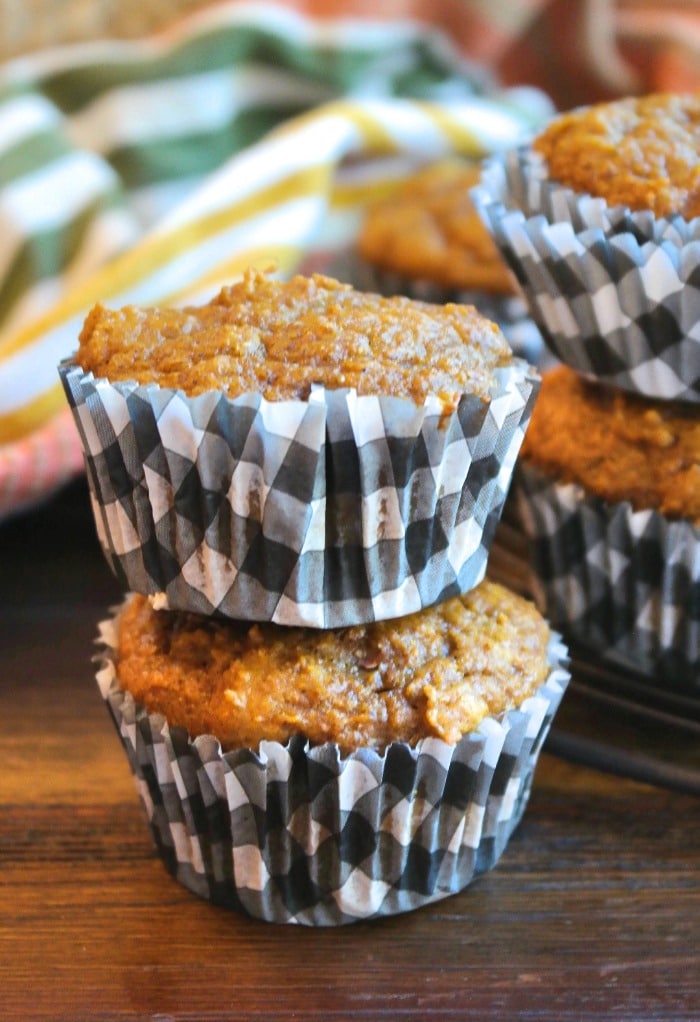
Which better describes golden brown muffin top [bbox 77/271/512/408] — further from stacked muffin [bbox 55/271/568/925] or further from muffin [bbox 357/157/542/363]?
muffin [bbox 357/157/542/363]

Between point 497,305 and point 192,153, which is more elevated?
point 192,153

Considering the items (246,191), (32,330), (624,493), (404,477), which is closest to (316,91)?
(246,191)

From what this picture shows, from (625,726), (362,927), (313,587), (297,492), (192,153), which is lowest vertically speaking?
(625,726)

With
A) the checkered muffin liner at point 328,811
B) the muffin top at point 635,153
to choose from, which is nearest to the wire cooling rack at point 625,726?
the checkered muffin liner at point 328,811

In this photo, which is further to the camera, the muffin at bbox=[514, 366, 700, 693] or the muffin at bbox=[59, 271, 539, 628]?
the muffin at bbox=[514, 366, 700, 693]

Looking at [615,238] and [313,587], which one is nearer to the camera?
[313,587]

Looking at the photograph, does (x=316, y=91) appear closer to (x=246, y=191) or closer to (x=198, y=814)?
(x=246, y=191)

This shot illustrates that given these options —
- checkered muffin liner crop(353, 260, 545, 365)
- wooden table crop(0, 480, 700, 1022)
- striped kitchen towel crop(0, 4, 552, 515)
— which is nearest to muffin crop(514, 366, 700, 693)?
wooden table crop(0, 480, 700, 1022)

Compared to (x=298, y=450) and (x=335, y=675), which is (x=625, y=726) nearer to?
(x=335, y=675)

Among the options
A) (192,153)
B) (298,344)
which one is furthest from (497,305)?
(298,344)
